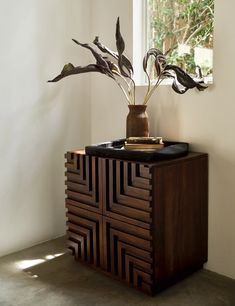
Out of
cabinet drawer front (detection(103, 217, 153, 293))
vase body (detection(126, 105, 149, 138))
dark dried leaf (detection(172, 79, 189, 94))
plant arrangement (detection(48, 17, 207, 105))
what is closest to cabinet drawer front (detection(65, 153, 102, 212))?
cabinet drawer front (detection(103, 217, 153, 293))

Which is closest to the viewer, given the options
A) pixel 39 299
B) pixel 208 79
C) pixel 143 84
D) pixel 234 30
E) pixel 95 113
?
pixel 39 299

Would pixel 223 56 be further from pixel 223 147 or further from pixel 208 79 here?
pixel 223 147

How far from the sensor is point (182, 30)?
2604 mm

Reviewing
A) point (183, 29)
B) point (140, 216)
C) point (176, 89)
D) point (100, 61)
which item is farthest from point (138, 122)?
point (183, 29)

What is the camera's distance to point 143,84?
2.82m

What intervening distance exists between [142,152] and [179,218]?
1.47 ft

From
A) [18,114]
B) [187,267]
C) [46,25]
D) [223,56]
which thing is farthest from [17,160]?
[223,56]

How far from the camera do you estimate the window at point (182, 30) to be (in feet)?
8.15

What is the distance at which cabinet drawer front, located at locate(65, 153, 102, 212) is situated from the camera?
2332 mm

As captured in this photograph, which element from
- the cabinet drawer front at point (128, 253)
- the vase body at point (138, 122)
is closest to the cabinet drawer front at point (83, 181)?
the cabinet drawer front at point (128, 253)

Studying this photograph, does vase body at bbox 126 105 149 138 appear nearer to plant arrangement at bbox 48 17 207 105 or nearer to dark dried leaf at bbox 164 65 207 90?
plant arrangement at bbox 48 17 207 105

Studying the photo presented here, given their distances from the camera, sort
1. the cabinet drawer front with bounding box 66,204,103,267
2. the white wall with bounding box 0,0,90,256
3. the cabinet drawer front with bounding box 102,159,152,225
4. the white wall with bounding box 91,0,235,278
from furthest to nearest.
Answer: the white wall with bounding box 0,0,90,256, the cabinet drawer front with bounding box 66,204,103,267, the white wall with bounding box 91,0,235,278, the cabinet drawer front with bounding box 102,159,152,225

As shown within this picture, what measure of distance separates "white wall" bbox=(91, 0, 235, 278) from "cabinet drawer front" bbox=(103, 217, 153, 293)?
54cm

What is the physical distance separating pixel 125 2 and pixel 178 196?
4.75 feet
